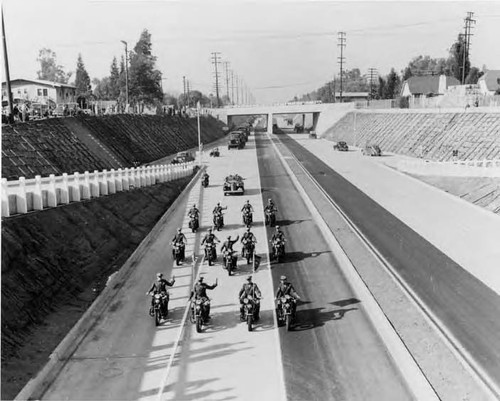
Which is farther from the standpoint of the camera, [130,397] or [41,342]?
[41,342]

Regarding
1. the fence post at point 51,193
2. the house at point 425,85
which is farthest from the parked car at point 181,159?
the house at point 425,85

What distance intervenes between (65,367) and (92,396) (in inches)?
66.0

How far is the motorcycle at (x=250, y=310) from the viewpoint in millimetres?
15712

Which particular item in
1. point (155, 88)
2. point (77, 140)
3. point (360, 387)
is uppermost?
point (155, 88)

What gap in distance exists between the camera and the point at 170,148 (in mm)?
69750

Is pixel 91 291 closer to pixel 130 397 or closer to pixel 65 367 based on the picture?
pixel 65 367

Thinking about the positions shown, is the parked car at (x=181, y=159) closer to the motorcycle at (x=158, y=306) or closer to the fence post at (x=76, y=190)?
the fence post at (x=76, y=190)

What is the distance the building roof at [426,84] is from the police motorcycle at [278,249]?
97194 mm

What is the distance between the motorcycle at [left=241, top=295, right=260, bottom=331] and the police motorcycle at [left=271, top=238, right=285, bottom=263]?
6053 millimetres

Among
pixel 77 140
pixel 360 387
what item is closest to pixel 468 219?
pixel 360 387

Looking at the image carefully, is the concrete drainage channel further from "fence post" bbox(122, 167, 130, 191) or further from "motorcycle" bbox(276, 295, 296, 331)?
"fence post" bbox(122, 167, 130, 191)

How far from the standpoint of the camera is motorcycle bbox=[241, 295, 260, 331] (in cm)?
1571

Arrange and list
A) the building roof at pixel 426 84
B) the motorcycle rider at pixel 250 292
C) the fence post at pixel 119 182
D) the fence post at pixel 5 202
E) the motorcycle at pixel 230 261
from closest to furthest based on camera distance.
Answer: the motorcycle rider at pixel 250 292 < the fence post at pixel 5 202 < the motorcycle at pixel 230 261 < the fence post at pixel 119 182 < the building roof at pixel 426 84

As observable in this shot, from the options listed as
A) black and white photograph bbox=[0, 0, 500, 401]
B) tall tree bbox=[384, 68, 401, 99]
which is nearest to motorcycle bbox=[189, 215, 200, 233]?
black and white photograph bbox=[0, 0, 500, 401]
